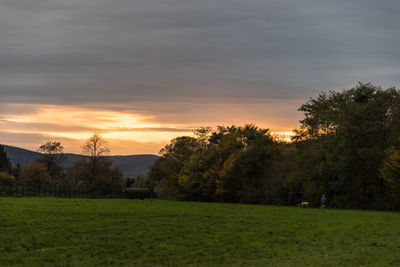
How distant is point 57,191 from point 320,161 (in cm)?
5871

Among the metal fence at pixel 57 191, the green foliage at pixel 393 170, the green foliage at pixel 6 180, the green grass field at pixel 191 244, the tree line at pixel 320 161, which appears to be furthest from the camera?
the green foliage at pixel 6 180

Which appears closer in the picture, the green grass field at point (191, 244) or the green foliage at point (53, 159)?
the green grass field at point (191, 244)

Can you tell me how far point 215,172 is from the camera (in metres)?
102

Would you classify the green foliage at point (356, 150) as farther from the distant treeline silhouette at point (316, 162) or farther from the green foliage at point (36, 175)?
the green foliage at point (36, 175)

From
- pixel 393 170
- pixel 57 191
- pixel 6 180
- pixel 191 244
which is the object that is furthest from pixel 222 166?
pixel 191 244

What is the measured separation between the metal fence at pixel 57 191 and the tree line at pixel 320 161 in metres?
20.9

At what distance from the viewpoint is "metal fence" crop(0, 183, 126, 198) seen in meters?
96.7

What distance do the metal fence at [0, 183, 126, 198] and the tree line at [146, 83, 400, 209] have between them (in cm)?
2091

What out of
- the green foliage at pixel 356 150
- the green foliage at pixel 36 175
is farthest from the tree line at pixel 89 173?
the green foliage at pixel 356 150

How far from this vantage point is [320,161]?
75.1 meters

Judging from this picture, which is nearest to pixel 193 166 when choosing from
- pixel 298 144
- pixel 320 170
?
pixel 298 144

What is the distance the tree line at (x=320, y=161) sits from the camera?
223 ft

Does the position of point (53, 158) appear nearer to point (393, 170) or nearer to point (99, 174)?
point (99, 174)

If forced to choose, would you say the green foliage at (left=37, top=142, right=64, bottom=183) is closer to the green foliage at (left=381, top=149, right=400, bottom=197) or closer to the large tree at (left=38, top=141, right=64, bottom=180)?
the large tree at (left=38, top=141, right=64, bottom=180)
